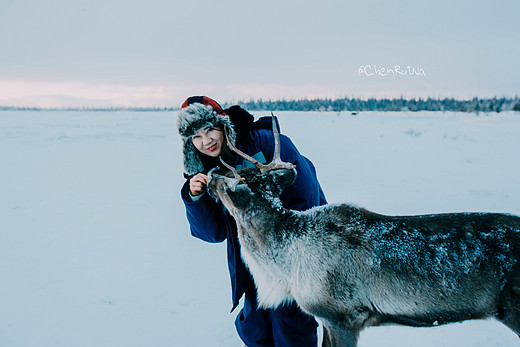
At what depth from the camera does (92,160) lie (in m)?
15.1

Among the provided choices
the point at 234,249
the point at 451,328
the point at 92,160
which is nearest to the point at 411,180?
the point at 451,328

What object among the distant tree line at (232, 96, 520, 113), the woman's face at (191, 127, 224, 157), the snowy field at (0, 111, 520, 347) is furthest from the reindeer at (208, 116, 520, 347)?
the distant tree line at (232, 96, 520, 113)

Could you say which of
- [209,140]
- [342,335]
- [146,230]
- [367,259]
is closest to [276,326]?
[342,335]

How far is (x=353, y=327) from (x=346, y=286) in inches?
12.4

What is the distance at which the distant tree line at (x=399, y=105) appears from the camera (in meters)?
38.9

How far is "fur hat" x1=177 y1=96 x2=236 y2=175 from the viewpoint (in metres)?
2.99

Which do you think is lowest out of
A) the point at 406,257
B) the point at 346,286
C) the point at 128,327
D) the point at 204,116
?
the point at 128,327

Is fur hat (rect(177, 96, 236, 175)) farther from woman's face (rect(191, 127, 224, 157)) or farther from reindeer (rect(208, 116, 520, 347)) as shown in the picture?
reindeer (rect(208, 116, 520, 347))

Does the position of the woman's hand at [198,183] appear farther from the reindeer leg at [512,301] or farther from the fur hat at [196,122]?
the reindeer leg at [512,301]

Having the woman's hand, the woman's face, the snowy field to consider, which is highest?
the woman's face

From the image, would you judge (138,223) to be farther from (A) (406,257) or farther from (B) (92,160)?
(B) (92,160)

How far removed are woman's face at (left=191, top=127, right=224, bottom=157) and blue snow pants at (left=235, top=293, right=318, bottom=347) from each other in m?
1.30

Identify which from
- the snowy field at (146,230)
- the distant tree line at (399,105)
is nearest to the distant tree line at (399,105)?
the distant tree line at (399,105)

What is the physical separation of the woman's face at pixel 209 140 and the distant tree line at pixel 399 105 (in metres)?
36.0
